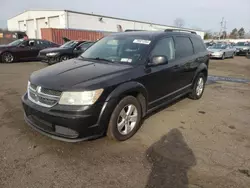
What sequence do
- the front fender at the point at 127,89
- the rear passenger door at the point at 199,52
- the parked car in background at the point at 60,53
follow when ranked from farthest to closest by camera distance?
the parked car in background at the point at 60,53
the rear passenger door at the point at 199,52
the front fender at the point at 127,89

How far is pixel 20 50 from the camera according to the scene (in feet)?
46.9

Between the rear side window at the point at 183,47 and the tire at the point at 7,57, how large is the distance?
1216 centimetres

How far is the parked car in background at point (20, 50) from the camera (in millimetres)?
13898

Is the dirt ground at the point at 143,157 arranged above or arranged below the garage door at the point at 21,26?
below

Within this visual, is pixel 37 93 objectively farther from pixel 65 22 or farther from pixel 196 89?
pixel 65 22

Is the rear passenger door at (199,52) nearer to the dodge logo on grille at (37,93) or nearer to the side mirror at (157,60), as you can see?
the side mirror at (157,60)

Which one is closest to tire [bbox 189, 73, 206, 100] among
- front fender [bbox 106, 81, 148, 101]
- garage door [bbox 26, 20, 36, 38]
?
front fender [bbox 106, 81, 148, 101]

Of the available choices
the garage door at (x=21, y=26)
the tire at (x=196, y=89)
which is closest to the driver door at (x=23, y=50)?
the tire at (x=196, y=89)

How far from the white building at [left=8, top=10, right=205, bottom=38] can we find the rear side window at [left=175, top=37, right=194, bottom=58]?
29075 mm

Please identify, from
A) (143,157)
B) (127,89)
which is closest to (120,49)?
(127,89)

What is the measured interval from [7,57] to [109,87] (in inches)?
510

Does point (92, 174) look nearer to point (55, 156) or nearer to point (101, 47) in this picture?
point (55, 156)

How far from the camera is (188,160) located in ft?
10.4

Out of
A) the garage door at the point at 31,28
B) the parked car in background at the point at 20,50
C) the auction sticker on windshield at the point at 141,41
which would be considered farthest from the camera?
the garage door at the point at 31,28
